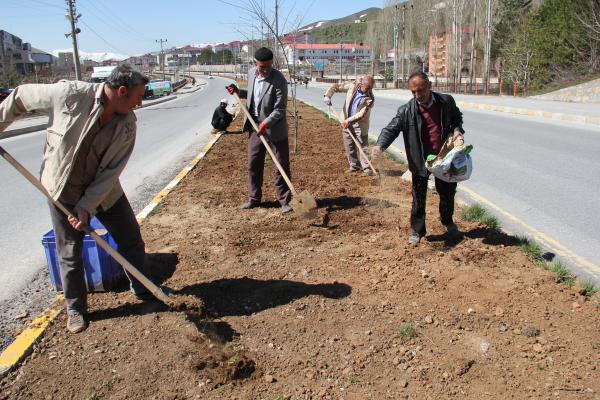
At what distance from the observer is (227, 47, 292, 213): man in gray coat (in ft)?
17.4

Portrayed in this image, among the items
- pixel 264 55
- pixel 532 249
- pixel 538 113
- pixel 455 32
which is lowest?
pixel 532 249

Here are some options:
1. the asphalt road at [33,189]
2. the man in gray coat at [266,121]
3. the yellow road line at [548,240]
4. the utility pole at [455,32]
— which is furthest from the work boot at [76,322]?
the utility pole at [455,32]

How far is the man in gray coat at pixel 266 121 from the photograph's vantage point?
530 centimetres

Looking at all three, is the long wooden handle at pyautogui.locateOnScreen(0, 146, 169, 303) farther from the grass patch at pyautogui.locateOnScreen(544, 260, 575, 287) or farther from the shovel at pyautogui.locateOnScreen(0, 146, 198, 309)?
the grass patch at pyautogui.locateOnScreen(544, 260, 575, 287)

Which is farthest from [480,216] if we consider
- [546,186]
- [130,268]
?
[130,268]

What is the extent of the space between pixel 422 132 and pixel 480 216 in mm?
1405

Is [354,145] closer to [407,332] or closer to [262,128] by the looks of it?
[262,128]

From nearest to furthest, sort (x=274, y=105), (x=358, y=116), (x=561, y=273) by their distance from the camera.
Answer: (x=561, y=273), (x=274, y=105), (x=358, y=116)

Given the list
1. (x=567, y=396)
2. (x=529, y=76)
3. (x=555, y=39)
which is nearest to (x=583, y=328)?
(x=567, y=396)

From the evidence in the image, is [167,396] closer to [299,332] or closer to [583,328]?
[299,332]

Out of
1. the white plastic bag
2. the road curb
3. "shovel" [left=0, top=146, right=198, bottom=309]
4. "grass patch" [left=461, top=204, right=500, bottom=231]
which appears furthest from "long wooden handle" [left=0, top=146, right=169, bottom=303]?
the road curb

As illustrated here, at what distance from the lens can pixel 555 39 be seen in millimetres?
28547

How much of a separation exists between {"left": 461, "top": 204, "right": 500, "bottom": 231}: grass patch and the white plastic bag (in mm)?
1036

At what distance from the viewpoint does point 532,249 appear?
4.18 metres
